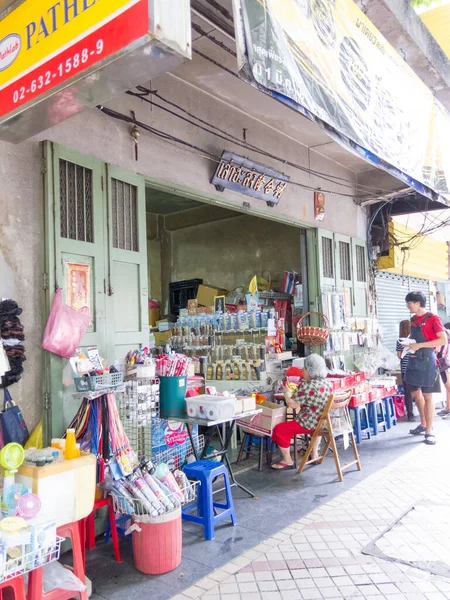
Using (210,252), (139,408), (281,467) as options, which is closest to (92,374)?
(139,408)

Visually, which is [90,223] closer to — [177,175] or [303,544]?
[177,175]

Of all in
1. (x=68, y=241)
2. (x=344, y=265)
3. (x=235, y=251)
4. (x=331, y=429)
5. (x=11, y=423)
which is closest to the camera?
(x=11, y=423)

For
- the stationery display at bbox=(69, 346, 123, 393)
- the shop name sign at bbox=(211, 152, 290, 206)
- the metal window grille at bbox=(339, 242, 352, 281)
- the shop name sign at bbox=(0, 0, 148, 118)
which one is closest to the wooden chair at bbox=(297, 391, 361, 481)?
the stationery display at bbox=(69, 346, 123, 393)

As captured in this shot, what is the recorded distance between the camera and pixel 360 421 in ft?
23.4

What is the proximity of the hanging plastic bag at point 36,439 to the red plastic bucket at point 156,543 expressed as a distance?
966 millimetres

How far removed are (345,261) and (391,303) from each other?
246 cm

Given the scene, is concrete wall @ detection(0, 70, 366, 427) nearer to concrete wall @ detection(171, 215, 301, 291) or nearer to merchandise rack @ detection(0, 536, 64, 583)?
merchandise rack @ detection(0, 536, 64, 583)

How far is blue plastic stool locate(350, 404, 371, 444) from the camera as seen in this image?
6.74 metres

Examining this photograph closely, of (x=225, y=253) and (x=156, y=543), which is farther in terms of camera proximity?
(x=225, y=253)

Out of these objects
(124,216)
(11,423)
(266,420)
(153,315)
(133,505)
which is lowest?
(133,505)

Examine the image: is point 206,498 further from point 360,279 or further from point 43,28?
point 360,279

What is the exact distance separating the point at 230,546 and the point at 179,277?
24.8 feet

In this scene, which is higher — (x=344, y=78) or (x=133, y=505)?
(x=344, y=78)

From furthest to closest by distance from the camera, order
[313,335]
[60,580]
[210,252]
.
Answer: [210,252] → [313,335] → [60,580]
